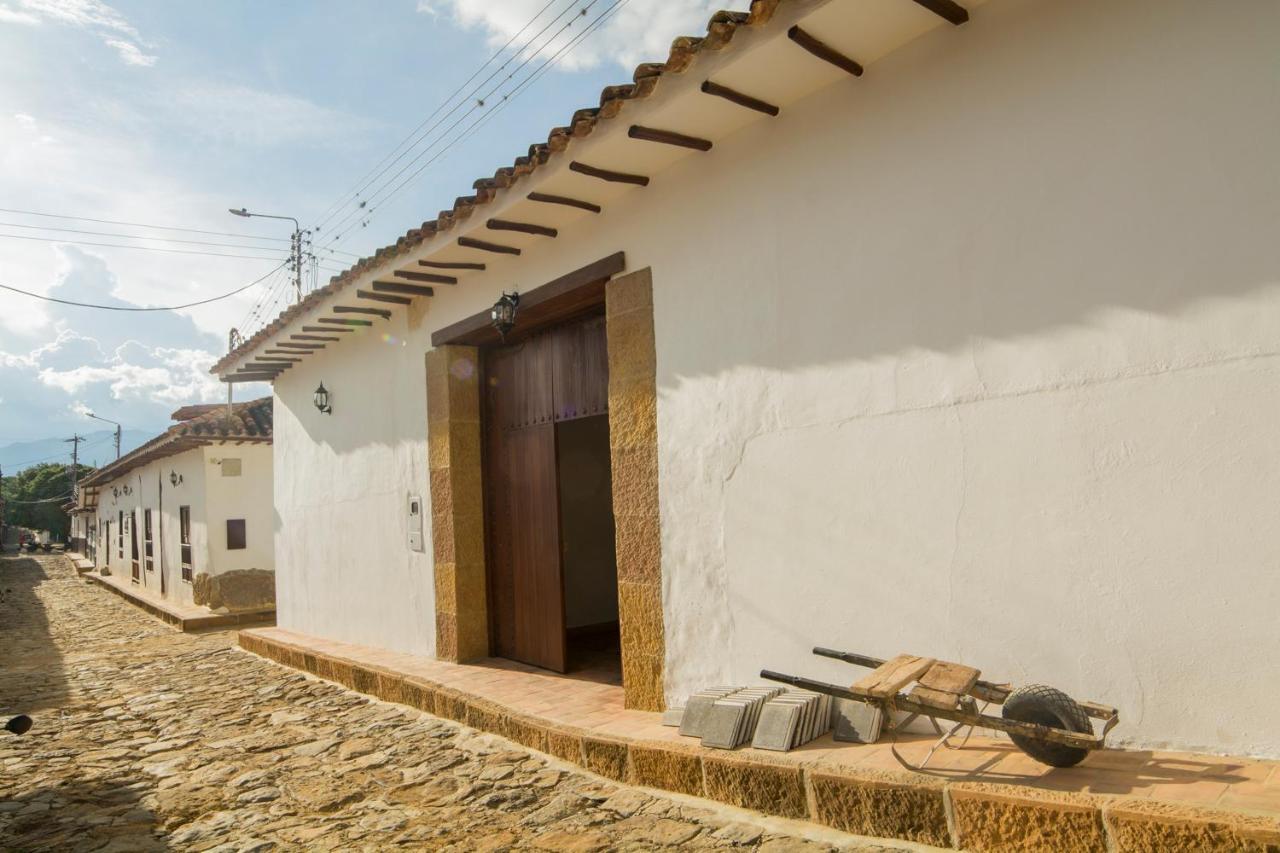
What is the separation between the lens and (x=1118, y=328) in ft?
10.0

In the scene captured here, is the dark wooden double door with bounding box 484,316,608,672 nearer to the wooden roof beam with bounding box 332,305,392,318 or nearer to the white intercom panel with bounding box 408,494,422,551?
the white intercom panel with bounding box 408,494,422,551

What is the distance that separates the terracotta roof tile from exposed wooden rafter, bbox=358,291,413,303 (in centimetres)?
15

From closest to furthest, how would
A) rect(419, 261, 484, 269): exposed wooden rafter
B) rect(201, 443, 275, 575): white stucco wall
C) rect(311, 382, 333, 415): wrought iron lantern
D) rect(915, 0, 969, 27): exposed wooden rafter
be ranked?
rect(915, 0, 969, 27): exposed wooden rafter, rect(419, 261, 484, 269): exposed wooden rafter, rect(311, 382, 333, 415): wrought iron lantern, rect(201, 443, 275, 575): white stucco wall

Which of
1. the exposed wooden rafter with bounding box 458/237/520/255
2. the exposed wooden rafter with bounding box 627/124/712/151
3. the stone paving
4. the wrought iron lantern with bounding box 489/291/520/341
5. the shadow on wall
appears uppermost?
the exposed wooden rafter with bounding box 627/124/712/151

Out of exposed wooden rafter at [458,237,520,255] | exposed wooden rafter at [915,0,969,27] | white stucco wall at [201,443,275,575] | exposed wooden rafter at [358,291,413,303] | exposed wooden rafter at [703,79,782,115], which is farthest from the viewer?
white stucco wall at [201,443,275,575]

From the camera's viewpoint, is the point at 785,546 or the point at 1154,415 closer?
the point at 1154,415

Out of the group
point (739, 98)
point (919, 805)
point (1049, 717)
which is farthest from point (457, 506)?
point (1049, 717)

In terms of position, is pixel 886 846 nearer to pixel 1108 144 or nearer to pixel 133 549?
pixel 1108 144

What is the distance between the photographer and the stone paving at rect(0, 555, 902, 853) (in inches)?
146

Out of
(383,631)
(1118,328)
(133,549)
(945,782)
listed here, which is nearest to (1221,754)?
(945,782)

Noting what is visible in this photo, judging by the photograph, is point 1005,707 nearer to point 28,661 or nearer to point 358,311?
point 358,311

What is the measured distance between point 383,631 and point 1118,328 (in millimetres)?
6852

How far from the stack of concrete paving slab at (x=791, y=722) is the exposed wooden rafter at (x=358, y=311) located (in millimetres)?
5390

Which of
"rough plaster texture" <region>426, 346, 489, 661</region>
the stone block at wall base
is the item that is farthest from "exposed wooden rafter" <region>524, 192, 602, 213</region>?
the stone block at wall base
